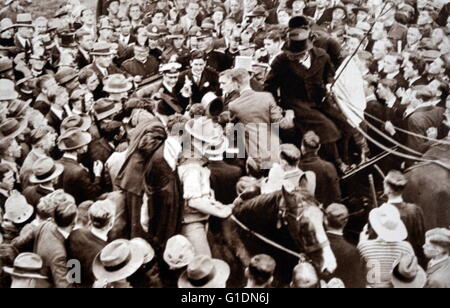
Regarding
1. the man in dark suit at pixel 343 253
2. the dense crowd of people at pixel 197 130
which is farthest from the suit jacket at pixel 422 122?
the man in dark suit at pixel 343 253

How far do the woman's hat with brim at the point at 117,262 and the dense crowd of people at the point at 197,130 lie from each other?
0.01m

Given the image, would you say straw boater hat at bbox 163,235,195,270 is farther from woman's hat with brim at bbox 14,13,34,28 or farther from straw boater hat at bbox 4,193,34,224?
woman's hat with brim at bbox 14,13,34,28

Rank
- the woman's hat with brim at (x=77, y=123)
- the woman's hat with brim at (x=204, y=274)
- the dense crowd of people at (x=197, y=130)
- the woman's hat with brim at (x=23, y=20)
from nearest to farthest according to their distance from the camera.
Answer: the woman's hat with brim at (x=204, y=274), the dense crowd of people at (x=197, y=130), the woman's hat with brim at (x=77, y=123), the woman's hat with brim at (x=23, y=20)

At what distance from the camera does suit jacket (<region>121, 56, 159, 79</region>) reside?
6027mm

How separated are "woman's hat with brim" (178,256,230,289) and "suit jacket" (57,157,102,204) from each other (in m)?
1.20

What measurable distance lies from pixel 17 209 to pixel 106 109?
4.45 feet

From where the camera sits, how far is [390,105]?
5.98m

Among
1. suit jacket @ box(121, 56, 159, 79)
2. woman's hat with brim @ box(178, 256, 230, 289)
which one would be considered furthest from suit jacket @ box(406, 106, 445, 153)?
suit jacket @ box(121, 56, 159, 79)

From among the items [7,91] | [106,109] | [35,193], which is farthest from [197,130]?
[7,91]

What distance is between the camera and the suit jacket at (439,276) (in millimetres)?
5746

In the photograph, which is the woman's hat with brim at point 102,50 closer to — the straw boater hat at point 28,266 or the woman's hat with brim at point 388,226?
the straw boater hat at point 28,266

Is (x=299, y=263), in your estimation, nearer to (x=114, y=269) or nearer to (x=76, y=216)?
(x=114, y=269)

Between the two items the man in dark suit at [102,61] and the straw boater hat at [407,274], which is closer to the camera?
the straw boater hat at [407,274]

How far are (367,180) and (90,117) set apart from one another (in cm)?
291
